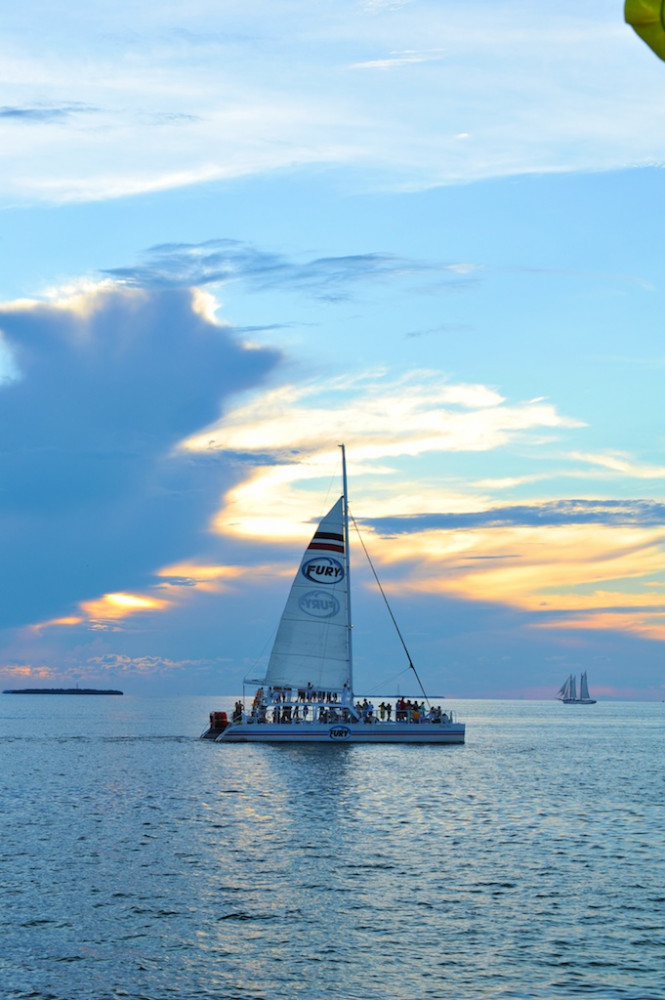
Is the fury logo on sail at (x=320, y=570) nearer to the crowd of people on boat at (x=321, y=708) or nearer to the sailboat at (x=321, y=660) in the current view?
the sailboat at (x=321, y=660)

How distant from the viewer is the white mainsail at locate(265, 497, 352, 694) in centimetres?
7875

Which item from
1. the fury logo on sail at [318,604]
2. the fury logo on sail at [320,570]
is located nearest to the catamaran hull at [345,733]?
the fury logo on sail at [318,604]

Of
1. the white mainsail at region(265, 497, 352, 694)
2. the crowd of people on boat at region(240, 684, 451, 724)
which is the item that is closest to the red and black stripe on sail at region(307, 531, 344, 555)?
the white mainsail at region(265, 497, 352, 694)

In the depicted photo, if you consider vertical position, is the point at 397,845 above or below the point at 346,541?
below

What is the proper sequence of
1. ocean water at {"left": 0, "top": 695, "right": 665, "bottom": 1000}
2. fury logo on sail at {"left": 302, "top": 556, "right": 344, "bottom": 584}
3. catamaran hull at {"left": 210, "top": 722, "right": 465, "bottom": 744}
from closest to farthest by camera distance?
ocean water at {"left": 0, "top": 695, "right": 665, "bottom": 1000} < catamaran hull at {"left": 210, "top": 722, "right": 465, "bottom": 744} < fury logo on sail at {"left": 302, "top": 556, "right": 344, "bottom": 584}

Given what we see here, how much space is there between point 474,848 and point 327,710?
39.6 metres

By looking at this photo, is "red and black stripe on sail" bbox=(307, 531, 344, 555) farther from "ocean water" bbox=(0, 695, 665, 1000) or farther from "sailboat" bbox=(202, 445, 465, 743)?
"ocean water" bbox=(0, 695, 665, 1000)

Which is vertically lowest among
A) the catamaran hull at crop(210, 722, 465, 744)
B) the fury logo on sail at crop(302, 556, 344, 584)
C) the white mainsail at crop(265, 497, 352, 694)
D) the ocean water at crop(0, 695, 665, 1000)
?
the ocean water at crop(0, 695, 665, 1000)

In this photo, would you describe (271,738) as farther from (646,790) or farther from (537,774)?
(646,790)

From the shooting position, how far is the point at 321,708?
81562 mm

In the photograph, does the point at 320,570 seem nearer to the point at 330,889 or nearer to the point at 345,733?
the point at 345,733

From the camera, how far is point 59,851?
122 ft

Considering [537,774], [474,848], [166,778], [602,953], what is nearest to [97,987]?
[602,953]

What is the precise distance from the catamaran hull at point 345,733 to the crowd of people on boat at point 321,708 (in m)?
0.66
